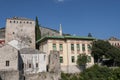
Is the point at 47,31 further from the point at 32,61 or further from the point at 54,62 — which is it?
the point at 54,62

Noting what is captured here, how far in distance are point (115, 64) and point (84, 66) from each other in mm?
7870

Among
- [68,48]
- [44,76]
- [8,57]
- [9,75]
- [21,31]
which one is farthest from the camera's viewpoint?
[21,31]

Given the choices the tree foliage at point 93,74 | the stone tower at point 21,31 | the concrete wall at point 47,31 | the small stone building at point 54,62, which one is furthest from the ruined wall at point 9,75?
the concrete wall at point 47,31

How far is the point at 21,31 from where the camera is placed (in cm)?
5178

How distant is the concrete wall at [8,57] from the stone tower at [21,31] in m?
15.8

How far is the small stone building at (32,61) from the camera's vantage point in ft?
137

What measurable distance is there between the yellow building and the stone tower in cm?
545

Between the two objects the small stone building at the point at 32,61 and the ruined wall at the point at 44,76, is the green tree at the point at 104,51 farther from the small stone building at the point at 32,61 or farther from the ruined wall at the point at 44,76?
the ruined wall at the point at 44,76

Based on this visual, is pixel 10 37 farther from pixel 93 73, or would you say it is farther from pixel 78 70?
pixel 93 73

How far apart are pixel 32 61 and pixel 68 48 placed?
26.6 feet

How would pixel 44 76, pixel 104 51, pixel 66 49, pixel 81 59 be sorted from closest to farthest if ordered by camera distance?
1. pixel 44 76
2. pixel 81 59
3. pixel 66 49
4. pixel 104 51

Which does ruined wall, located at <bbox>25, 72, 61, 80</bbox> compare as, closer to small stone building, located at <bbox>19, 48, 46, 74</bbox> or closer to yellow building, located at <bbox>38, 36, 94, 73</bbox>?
small stone building, located at <bbox>19, 48, 46, 74</bbox>

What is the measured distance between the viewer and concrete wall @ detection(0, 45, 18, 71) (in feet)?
112

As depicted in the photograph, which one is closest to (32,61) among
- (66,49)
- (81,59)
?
(66,49)
